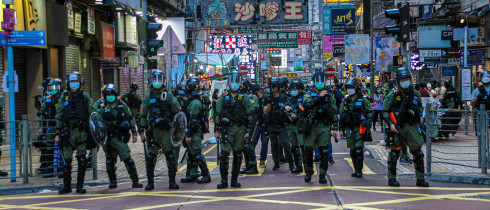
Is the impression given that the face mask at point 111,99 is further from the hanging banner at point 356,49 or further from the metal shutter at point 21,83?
the hanging banner at point 356,49

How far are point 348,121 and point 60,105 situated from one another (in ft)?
16.9

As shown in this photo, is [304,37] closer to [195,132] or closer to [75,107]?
[195,132]

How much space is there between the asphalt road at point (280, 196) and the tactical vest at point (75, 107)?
4.19 ft

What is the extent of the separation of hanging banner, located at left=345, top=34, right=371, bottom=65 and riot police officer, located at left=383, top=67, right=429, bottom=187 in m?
14.5

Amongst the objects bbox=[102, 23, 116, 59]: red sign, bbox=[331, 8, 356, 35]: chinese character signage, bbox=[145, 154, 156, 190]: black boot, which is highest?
bbox=[331, 8, 356, 35]: chinese character signage

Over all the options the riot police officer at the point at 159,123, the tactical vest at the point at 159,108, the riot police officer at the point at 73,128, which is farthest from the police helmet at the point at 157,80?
the riot police officer at the point at 73,128

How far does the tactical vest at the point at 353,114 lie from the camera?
1086 centimetres

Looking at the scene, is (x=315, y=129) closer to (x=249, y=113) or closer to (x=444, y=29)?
(x=249, y=113)

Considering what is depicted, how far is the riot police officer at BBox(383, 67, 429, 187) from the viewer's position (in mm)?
9445

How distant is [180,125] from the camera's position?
10.0 metres

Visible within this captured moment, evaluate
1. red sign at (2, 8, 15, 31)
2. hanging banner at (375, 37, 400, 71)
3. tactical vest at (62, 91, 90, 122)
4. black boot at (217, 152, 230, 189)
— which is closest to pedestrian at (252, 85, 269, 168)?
black boot at (217, 152, 230, 189)

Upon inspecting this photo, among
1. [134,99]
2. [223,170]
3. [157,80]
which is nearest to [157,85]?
[157,80]

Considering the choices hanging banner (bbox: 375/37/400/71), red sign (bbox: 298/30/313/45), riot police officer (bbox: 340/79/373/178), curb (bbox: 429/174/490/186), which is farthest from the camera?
red sign (bbox: 298/30/313/45)

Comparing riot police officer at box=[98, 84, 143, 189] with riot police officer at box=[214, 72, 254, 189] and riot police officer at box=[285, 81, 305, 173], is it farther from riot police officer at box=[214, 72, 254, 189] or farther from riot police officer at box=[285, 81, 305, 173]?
riot police officer at box=[285, 81, 305, 173]
